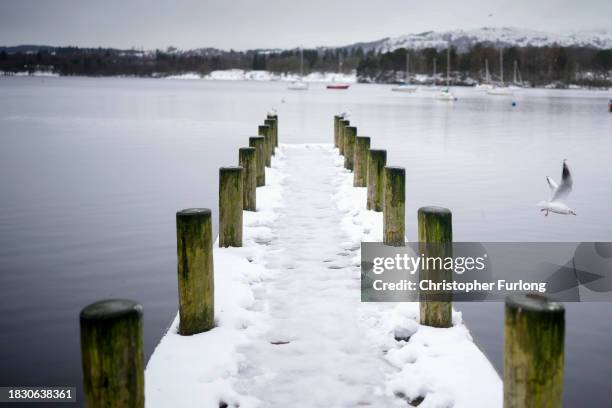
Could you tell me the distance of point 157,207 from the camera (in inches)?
591

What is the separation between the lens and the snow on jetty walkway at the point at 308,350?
462cm

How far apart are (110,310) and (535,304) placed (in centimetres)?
255

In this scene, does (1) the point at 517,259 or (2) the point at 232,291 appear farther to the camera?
(1) the point at 517,259

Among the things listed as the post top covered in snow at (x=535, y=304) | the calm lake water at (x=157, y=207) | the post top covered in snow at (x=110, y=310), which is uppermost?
the post top covered in snow at (x=535, y=304)

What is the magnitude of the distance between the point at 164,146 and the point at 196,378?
23.5 m

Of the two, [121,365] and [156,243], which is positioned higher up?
[121,365]

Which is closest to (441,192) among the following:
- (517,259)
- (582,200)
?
(582,200)

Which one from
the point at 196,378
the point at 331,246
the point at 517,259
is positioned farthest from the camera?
the point at 517,259

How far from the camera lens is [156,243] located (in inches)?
458

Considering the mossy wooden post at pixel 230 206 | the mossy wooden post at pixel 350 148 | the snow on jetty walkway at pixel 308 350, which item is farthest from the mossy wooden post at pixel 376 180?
the mossy wooden post at pixel 350 148

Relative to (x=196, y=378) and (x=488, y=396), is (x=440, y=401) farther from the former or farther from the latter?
(x=196, y=378)

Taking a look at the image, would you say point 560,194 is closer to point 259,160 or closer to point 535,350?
point 535,350

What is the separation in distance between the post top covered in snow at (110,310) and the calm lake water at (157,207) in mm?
3108

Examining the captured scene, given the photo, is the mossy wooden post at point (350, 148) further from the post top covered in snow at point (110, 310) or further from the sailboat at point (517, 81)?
the sailboat at point (517, 81)
